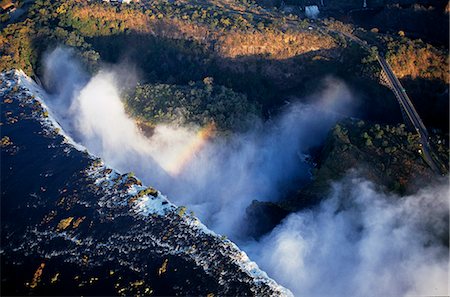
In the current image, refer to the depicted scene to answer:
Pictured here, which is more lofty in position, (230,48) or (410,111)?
(230,48)

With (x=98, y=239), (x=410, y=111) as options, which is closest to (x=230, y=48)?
(x=410, y=111)

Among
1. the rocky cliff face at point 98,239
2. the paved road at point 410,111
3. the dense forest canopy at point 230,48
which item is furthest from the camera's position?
the dense forest canopy at point 230,48

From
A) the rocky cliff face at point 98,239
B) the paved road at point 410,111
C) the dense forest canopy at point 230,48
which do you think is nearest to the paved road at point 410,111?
the paved road at point 410,111

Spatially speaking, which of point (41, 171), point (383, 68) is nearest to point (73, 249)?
point (41, 171)

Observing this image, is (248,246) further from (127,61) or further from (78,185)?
(127,61)

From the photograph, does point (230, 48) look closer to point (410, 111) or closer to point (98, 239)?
point (410, 111)

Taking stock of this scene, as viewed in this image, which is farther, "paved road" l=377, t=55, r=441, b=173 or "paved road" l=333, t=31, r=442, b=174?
"paved road" l=377, t=55, r=441, b=173

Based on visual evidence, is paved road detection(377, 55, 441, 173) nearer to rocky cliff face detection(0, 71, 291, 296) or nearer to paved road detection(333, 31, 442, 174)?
paved road detection(333, 31, 442, 174)

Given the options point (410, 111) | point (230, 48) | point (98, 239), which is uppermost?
point (230, 48)

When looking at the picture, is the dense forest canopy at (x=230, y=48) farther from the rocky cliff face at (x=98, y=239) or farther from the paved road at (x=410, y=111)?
the rocky cliff face at (x=98, y=239)

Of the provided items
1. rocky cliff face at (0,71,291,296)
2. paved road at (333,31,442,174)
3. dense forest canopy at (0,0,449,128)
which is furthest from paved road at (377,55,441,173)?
rocky cliff face at (0,71,291,296)
